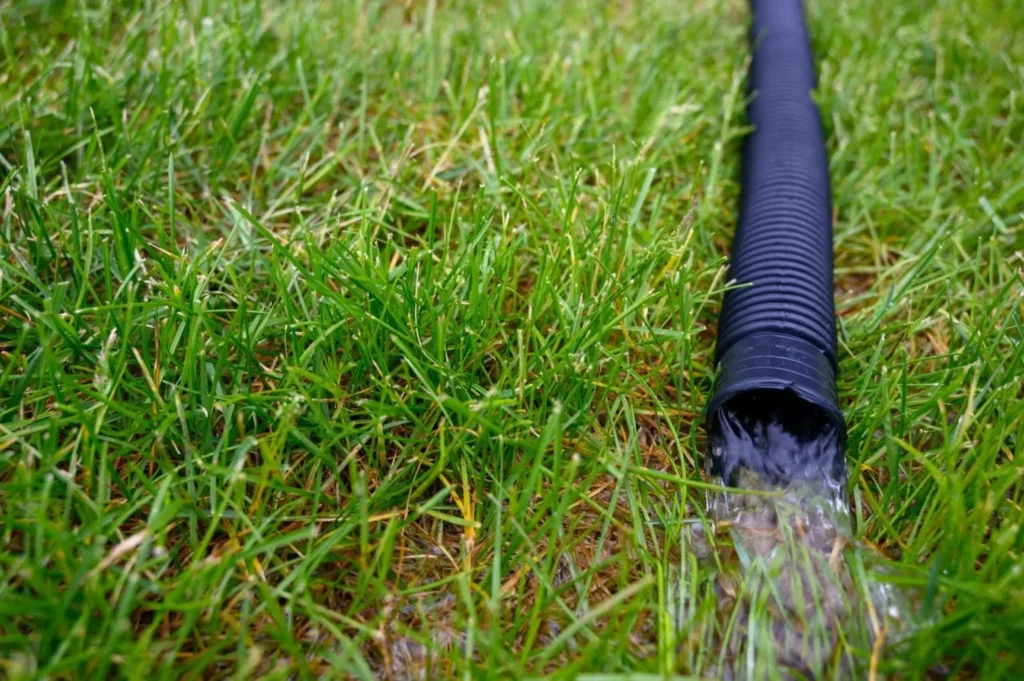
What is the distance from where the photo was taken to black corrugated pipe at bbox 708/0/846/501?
5.56ft

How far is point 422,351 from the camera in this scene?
1.69m

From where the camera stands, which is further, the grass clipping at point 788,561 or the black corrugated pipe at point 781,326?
the black corrugated pipe at point 781,326

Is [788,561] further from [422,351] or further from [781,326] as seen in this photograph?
[422,351]

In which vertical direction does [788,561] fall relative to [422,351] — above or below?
below

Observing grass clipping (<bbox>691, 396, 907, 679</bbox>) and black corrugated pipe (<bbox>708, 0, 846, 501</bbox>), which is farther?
black corrugated pipe (<bbox>708, 0, 846, 501</bbox>)

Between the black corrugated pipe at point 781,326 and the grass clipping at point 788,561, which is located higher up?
the black corrugated pipe at point 781,326

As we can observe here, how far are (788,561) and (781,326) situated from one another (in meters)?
0.56

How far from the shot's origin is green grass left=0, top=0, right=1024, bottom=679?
1.41 metres

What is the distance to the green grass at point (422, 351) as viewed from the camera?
1.41 m

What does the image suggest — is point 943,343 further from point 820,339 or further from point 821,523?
point 821,523

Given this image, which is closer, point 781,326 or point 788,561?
point 788,561

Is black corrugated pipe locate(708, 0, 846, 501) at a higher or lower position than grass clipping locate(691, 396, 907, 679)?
higher

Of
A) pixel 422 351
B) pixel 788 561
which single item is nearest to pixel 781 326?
pixel 788 561

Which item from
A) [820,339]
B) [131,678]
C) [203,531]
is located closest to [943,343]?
[820,339]
